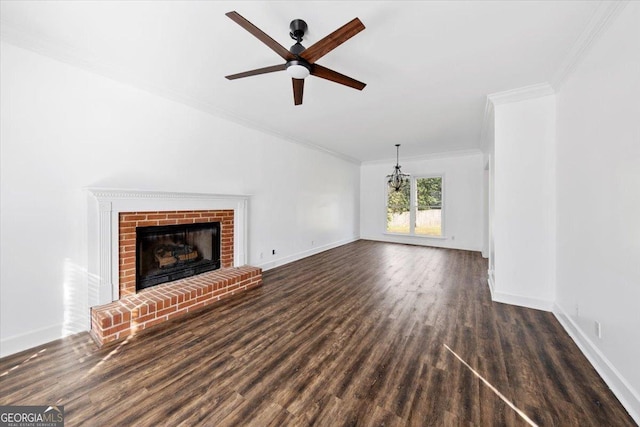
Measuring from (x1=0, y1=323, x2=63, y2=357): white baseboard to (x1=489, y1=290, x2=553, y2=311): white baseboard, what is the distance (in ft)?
15.8

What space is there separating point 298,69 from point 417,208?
6272 millimetres

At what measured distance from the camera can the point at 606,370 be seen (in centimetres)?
172

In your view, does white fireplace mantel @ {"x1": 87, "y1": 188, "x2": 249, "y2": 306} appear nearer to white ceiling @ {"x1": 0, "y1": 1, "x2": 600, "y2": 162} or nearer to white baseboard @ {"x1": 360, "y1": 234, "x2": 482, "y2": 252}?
white ceiling @ {"x1": 0, "y1": 1, "x2": 600, "y2": 162}

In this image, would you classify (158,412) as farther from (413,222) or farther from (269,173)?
(413,222)

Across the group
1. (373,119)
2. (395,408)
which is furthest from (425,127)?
(395,408)

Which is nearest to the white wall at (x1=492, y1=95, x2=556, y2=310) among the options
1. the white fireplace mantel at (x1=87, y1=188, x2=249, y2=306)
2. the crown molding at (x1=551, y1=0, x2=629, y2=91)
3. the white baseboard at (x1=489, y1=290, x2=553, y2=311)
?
the white baseboard at (x1=489, y1=290, x2=553, y2=311)

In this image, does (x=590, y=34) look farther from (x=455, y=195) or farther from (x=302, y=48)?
(x=455, y=195)

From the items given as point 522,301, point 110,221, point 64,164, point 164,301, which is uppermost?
point 64,164

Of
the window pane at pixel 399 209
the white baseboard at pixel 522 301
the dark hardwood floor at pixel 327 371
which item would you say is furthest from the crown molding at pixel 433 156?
the dark hardwood floor at pixel 327 371

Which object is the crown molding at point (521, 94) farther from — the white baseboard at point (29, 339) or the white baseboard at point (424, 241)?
the white baseboard at point (29, 339)

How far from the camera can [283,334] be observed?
92.1 inches

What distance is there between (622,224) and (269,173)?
4283 mm

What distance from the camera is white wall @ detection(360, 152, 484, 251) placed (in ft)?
20.6

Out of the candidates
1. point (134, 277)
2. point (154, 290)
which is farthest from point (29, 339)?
point (154, 290)
